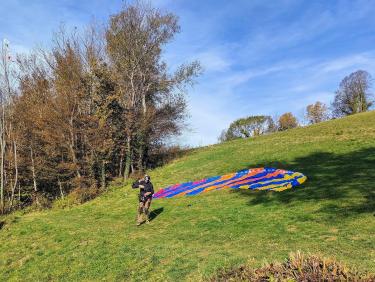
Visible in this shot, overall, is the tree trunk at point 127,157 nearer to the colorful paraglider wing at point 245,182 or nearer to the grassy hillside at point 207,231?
the grassy hillside at point 207,231

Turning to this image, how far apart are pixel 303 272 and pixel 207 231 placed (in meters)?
12.0

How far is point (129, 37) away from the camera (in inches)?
1613

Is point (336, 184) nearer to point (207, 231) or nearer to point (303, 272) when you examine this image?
point (207, 231)

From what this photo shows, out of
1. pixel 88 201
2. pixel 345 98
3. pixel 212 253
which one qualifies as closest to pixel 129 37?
pixel 88 201

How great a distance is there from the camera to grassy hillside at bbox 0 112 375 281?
1249cm

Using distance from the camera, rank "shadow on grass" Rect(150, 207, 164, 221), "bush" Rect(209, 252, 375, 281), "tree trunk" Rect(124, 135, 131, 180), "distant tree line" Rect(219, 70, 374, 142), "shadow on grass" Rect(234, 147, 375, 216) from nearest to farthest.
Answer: "bush" Rect(209, 252, 375, 281)
"shadow on grass" Rect(234, 147, 375, 216)
"shadow on grass" Rect(150, 207, 164, 221)
"tree trunk" Rect(124, 135, 131, 180)
"distant tree line" Rect(219, 70, 374, 142)

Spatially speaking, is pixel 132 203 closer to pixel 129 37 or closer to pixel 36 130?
pixel 36 130

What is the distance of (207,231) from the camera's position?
16.9 metres

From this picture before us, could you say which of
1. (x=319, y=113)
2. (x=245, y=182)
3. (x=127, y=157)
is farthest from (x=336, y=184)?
(x=319, y=113)

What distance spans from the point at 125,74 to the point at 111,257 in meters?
30.2

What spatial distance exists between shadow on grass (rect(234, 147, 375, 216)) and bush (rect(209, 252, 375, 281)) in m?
11.3

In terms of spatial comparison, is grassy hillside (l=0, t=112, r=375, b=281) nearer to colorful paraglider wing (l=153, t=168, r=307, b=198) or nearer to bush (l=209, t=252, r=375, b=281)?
colorful paraglider wing (l=153, t=168, r=307, b=198)

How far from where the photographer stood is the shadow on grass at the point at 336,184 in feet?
55.0

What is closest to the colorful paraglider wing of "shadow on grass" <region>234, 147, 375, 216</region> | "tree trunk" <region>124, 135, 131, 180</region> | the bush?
"shadow on grass" <region>234, 147, 375, 216</region>
